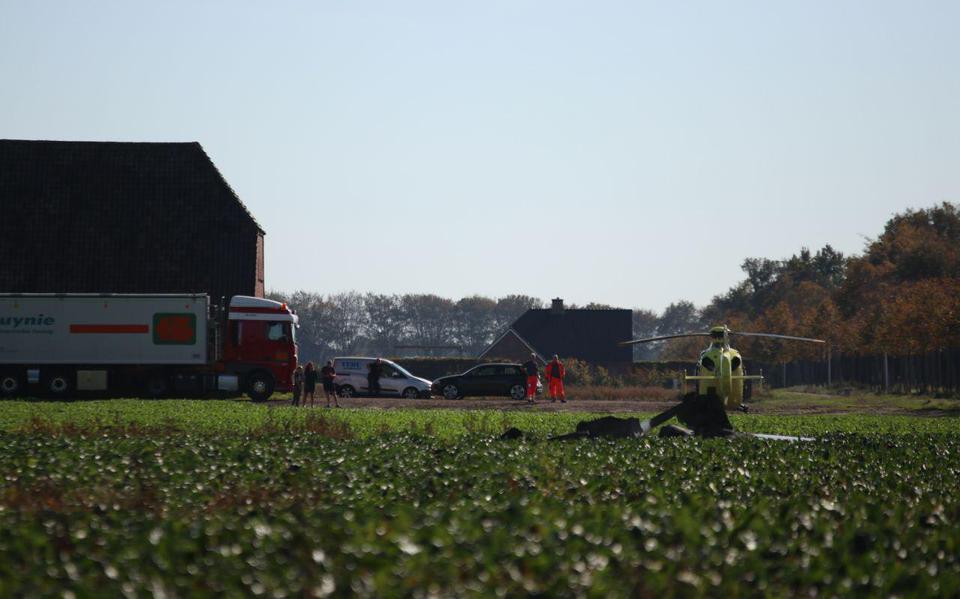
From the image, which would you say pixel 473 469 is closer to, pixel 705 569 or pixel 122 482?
pixel 122 482

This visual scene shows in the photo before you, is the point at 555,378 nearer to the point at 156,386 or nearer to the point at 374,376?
the point at 374,376

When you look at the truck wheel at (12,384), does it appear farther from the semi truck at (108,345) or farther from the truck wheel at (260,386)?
the truck wheel at (260,386)

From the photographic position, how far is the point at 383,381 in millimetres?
50219

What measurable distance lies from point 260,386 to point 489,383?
9.05 metres

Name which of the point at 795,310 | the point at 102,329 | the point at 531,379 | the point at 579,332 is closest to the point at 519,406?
the point at 531,379

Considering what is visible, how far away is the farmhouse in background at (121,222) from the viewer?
5381 cm

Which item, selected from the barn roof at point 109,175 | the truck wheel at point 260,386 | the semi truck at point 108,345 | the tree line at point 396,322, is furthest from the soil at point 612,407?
the tree line at point 396,322

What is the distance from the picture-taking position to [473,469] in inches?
536

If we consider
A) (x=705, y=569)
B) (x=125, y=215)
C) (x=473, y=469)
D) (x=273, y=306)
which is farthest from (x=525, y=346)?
(x=705, y=569)

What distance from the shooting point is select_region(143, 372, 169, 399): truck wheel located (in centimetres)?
4350

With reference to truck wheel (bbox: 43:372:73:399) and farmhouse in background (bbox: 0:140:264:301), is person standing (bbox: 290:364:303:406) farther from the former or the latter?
farmhouse in background (bbox: 0:140:264:301)

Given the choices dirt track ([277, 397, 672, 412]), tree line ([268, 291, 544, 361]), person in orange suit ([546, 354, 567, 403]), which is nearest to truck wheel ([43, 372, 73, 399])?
dirt track ([277, 397, 672, 412])

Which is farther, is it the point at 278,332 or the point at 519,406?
the point at 278,332

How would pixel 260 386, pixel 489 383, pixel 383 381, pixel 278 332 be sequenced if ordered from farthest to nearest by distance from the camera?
Result: pixel 383 381 < pixel 489 383 < pixel 278 332 < pixel 260 386
